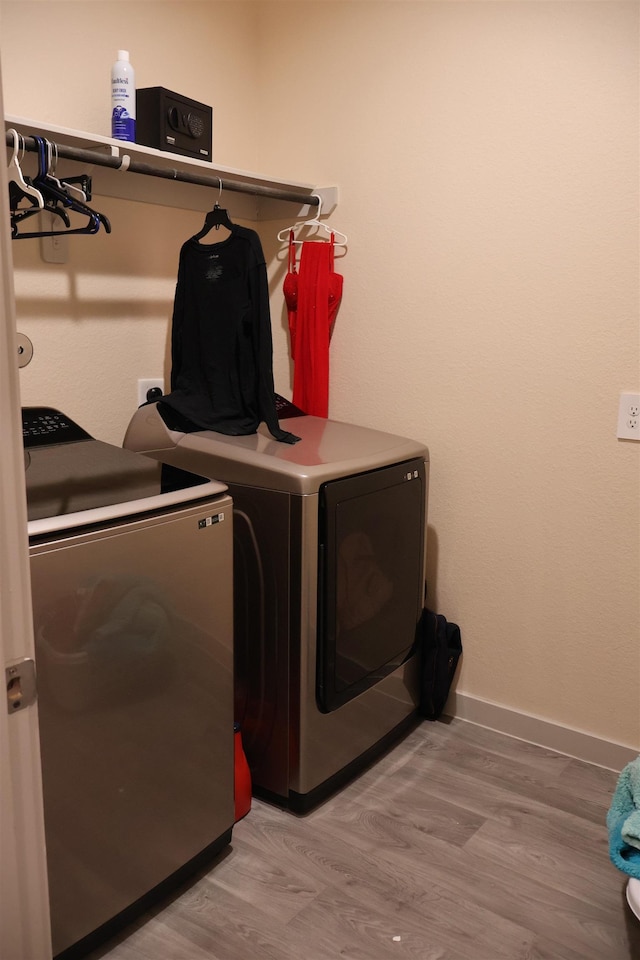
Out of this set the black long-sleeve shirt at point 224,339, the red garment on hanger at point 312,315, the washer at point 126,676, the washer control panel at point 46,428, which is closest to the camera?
the washer at point 126,676

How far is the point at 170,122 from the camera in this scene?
2.16 metres

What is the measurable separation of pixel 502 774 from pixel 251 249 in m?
1.68

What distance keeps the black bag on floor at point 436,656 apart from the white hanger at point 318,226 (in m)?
1.27

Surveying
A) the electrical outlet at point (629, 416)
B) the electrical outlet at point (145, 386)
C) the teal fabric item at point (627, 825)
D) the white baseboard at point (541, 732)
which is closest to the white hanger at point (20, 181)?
the electrical outlet at point (145, 386)

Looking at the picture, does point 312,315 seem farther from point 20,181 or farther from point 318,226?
Result: point 20,181

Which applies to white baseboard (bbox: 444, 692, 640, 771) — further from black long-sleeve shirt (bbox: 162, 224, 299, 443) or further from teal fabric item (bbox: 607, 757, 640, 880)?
black long-sleeve shirt (bbox: 162, 224, 299, 443)

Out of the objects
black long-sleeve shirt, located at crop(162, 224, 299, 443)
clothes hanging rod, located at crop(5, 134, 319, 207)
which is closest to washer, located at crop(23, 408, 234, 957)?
black long-sleeve shirt, located at crop(162, 224, 299, 443)

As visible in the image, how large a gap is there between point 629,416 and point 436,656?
0.94 meters

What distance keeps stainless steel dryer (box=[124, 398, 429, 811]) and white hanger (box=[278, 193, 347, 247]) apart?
2.42ft

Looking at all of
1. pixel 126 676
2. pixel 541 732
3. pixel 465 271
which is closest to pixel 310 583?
pixel 126 676

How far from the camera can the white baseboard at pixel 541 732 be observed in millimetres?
2320

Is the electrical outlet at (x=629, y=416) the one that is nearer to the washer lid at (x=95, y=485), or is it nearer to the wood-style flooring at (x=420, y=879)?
the wood-style flooring at (x=420, y=879)

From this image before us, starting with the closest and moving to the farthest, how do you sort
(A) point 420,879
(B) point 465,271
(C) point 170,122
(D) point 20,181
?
(D) point 20,181
(A) point 420,879
(C) point 170,122
(B) point 465,271

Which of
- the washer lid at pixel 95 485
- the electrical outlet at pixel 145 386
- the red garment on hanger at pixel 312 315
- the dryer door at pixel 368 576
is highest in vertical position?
the red garment on hanger at pixel 312 315
